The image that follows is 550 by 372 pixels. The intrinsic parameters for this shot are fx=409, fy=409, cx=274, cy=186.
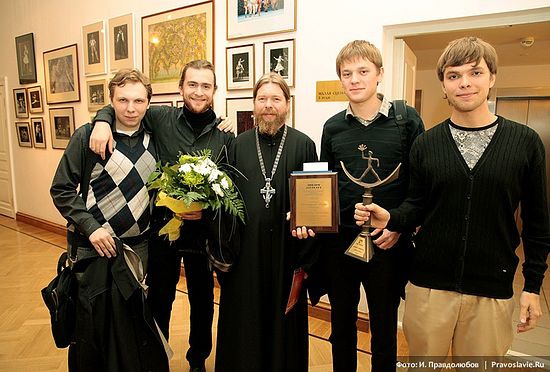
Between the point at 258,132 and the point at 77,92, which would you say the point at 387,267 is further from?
the point at 77,92

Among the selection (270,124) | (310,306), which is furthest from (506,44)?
(270,124)

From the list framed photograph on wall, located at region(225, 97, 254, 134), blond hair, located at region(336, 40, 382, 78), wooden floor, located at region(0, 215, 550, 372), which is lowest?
wooden floor, located at region(0, 215, 550, 372)

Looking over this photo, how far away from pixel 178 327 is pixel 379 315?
79.9 inches

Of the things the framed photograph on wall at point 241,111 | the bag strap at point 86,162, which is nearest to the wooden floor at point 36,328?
the bag strap at point 86,162

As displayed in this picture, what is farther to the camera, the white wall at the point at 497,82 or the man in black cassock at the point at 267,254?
the white wall at the point at 497,82

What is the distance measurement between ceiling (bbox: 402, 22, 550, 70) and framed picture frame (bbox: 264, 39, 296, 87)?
1746 mm

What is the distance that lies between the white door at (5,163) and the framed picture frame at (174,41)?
4194mm

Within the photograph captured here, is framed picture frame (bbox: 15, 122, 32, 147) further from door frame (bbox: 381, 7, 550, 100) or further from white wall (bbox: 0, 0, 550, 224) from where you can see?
door frame (bbox: 381, 7, 550, 100)

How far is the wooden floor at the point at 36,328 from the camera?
2.93 meters

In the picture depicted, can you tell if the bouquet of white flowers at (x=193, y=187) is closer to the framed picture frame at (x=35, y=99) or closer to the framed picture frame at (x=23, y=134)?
the framed picture frame at (x=35, y=99)

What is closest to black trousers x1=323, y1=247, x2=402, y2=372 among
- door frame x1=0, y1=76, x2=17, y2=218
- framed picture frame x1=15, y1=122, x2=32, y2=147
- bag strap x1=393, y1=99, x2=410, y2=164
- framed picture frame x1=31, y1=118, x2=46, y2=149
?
bag strap x1=393, y1=99, x2=410, y2=164

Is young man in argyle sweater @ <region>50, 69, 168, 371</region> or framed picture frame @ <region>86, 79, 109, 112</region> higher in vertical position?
framed picture frame @ <region>86, 79, 109, 112</region>

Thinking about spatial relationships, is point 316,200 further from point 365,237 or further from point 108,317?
point 108,317

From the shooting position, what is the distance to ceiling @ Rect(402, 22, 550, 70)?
16.4ft
